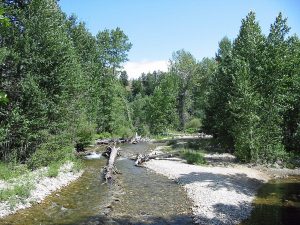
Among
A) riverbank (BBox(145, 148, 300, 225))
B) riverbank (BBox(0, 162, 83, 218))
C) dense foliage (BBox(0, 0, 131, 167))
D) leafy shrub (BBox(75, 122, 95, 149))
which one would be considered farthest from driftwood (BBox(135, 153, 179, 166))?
riverbank (BBox(0, 162, 83, 218))

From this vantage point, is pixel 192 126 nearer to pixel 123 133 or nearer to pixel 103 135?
pixel 123 133

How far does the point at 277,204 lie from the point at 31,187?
16481mm

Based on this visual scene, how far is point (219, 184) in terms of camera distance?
2648cm

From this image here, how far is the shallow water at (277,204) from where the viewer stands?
63.8 feet

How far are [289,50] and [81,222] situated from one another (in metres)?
31.5

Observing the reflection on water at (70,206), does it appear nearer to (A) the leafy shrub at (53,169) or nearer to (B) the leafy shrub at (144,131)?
(A) the leafy shrub at (53,169)

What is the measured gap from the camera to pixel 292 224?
62.2ft

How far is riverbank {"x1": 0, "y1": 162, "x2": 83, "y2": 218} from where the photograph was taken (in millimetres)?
19266

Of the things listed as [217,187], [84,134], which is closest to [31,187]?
[217,187]

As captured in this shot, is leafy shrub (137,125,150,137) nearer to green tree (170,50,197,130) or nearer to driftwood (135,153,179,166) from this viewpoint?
green tree (170,50,197,130)

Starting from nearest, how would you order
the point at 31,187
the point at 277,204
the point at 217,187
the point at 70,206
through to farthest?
1. the point at 70,206
2. the point at 31,187
3. the point at 277,204
4. the point at 217,187

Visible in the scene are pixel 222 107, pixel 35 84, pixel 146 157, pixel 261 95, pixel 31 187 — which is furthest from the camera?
pixel 222 107

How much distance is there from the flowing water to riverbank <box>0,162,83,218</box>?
0.52 m

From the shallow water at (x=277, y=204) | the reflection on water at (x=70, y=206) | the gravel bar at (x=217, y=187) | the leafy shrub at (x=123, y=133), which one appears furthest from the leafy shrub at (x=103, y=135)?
the shallow water at (x=277, y=204)
